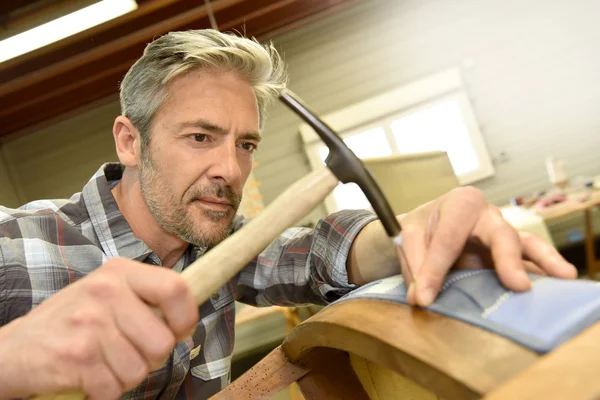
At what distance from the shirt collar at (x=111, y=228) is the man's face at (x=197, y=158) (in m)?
0.11

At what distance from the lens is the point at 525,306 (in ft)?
1.84

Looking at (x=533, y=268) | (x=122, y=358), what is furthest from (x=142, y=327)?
(x=533, y=268)

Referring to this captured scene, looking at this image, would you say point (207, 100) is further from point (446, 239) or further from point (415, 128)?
point (415, 128)

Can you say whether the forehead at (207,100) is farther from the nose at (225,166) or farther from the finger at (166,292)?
the finger at (166,292)

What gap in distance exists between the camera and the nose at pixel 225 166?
4.45 feet

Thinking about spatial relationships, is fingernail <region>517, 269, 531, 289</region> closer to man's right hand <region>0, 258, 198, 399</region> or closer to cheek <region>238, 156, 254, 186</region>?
man's right hand <region>0, 258, 198, 399</region>

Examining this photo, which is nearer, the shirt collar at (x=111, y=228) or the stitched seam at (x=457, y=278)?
the stitched seam at (x=457, y=278)

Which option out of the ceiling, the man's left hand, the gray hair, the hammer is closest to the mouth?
the gray hair

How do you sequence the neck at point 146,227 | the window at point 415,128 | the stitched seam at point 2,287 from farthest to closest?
the window at point 415,128, the neck at point 146,227, the stitched seam at point 2,287

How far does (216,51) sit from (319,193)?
2.52 ft

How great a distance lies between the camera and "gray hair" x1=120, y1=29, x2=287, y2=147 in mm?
1429

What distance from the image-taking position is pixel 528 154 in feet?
19.0

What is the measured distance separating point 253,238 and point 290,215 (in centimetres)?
11

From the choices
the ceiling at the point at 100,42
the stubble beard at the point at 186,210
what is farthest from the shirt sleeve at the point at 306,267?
the ceiling at the point at 100,42
